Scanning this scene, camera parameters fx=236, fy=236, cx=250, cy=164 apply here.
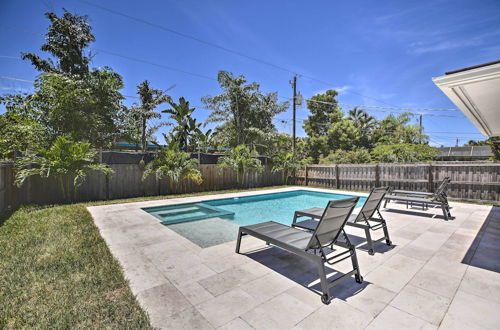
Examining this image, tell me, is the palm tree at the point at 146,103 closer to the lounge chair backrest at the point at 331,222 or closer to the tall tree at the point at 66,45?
the tall tree at the point at 66,45

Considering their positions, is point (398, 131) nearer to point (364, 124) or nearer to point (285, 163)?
point (364, 124)

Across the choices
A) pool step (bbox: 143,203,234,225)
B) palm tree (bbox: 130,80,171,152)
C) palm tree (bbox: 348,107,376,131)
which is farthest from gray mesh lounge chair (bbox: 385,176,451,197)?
palm tree (bbox: 348,107,376,131)

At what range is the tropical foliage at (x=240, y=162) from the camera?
512 inches

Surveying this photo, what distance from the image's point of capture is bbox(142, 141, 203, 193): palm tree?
33.5 feet

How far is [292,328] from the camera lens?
2.02 metres

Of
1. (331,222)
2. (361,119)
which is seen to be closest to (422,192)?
(331,222)

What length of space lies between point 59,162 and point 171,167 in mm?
3946

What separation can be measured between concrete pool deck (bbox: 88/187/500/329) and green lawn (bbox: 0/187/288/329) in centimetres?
21

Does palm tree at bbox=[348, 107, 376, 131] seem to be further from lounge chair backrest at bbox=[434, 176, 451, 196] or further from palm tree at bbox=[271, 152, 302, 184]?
lounge chair backrest at bbox=[434, 176, 451, 196]

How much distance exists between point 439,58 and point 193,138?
17140 mm

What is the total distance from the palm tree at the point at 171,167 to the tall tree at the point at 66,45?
10.4 metres

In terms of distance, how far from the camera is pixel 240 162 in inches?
512

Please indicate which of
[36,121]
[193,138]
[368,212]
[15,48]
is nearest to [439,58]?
[368,212]

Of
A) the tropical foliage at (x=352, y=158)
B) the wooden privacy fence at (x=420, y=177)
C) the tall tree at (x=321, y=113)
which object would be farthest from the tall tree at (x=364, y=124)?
the wooden privacy fence at (x=420, y=177)
